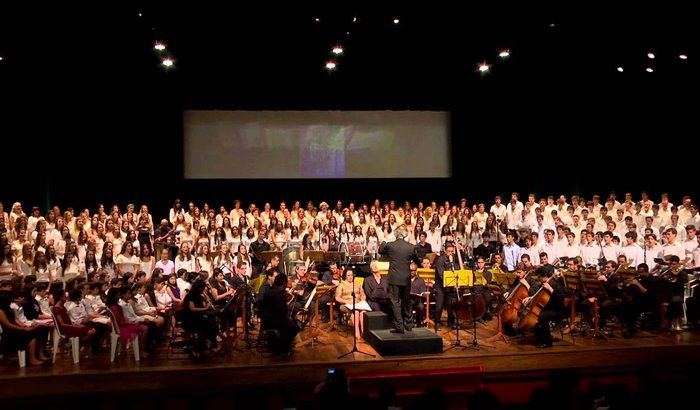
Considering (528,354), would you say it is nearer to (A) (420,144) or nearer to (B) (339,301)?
(B) (339,301)

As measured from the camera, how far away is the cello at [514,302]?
9.19 metres

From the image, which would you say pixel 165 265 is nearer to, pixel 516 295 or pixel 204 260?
pixel 204 260

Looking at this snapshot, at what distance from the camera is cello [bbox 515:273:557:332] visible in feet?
28.9

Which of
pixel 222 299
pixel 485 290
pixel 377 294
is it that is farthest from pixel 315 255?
pixel 485 290

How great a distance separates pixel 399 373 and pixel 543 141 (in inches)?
458

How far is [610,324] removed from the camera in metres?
10.7

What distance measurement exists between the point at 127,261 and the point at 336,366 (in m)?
5.90

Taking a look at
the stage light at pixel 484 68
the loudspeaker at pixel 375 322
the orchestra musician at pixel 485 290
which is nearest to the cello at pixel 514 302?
the orchestra musician at pixel 485 290

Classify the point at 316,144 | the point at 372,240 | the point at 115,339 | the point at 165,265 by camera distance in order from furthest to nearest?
the point at 316,144 → the point at 372,240 → the point at 165,265 → the point at 115,339

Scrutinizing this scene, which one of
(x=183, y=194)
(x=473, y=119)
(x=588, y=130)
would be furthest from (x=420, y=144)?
(x=183, y=194)

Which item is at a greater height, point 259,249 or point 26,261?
point 259,249

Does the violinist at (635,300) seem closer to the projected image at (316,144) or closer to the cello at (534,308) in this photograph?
the cello at (534,308)

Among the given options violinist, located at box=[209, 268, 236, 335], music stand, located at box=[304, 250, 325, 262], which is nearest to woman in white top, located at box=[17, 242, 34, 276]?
violinist, located at box=[209, 268, 236, 335]

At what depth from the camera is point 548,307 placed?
912 cm
